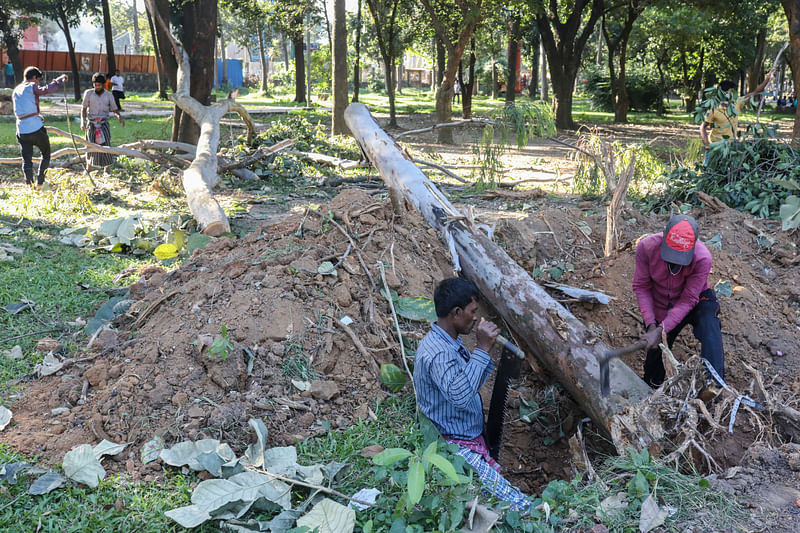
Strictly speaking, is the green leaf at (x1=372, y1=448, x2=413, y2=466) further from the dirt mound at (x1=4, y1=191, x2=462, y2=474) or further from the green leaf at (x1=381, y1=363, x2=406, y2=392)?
the green leaf at (x1=381, y1=363, x2=406, y2=392)

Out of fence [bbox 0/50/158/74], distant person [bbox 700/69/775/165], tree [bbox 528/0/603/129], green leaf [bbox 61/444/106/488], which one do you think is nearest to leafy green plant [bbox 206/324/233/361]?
green leaf [bbox 61/444/106/488]

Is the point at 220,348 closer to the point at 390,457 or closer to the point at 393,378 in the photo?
the point at 393,378

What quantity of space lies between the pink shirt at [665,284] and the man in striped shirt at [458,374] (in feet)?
4.34

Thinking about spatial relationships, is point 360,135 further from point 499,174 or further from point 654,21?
point 654,21

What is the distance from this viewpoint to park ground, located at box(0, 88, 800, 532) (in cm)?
272

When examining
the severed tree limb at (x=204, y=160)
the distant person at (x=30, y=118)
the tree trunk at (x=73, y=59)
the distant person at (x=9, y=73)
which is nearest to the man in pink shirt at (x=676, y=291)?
the severed tree limb at (x=204, y=160)

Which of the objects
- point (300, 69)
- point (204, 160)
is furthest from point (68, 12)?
point (204, 160)

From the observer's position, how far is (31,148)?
8.84 meters

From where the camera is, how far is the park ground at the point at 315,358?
272 centimetres

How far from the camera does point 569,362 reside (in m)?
3.74

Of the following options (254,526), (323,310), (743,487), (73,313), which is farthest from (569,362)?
(73,313)

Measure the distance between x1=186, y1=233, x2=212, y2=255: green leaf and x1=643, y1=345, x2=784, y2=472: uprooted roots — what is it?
13.8 ft

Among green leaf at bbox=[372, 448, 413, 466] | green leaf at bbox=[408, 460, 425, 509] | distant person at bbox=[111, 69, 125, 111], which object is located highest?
distant person at bbox=[111, 69, 125, 111]

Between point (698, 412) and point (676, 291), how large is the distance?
837 millimetres
